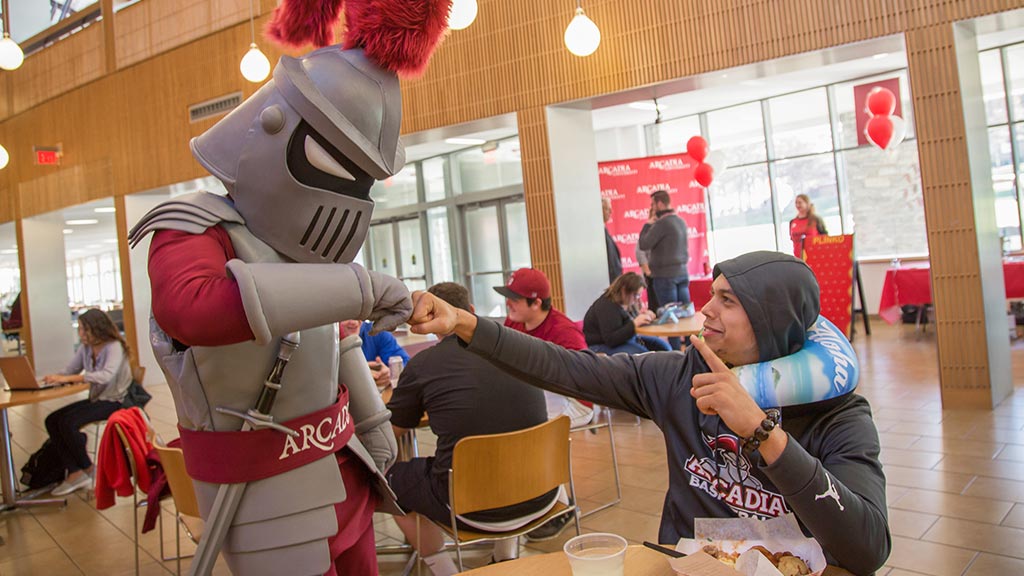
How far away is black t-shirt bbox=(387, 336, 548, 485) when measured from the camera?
279 centimetres

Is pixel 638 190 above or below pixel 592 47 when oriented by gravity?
below

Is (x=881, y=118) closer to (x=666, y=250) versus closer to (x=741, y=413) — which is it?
(x=666, y=250)

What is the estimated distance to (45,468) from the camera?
5.01 m

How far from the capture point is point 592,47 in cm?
545

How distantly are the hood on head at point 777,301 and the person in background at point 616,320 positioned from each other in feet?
11.4

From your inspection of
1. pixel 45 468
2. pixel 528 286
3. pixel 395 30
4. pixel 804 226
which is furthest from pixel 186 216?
pixel 804 226

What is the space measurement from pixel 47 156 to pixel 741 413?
1237 centimetres

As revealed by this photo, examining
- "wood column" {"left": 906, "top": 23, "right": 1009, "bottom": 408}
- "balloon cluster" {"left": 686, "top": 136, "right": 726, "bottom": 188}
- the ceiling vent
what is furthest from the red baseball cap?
the ceiling vent

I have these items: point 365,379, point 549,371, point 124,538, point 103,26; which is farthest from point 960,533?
point 103,26

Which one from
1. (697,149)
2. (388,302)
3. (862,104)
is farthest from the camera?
(862,104)

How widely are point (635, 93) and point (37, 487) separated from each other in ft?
18.1

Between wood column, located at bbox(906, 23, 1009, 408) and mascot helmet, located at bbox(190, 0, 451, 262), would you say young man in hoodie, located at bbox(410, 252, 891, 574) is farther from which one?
wood column, located at bbox(906, 23, 1009, 408)

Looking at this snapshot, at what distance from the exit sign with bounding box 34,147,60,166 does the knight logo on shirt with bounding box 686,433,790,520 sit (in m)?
12.1

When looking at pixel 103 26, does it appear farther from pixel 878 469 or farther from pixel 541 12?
pixel 878 469
